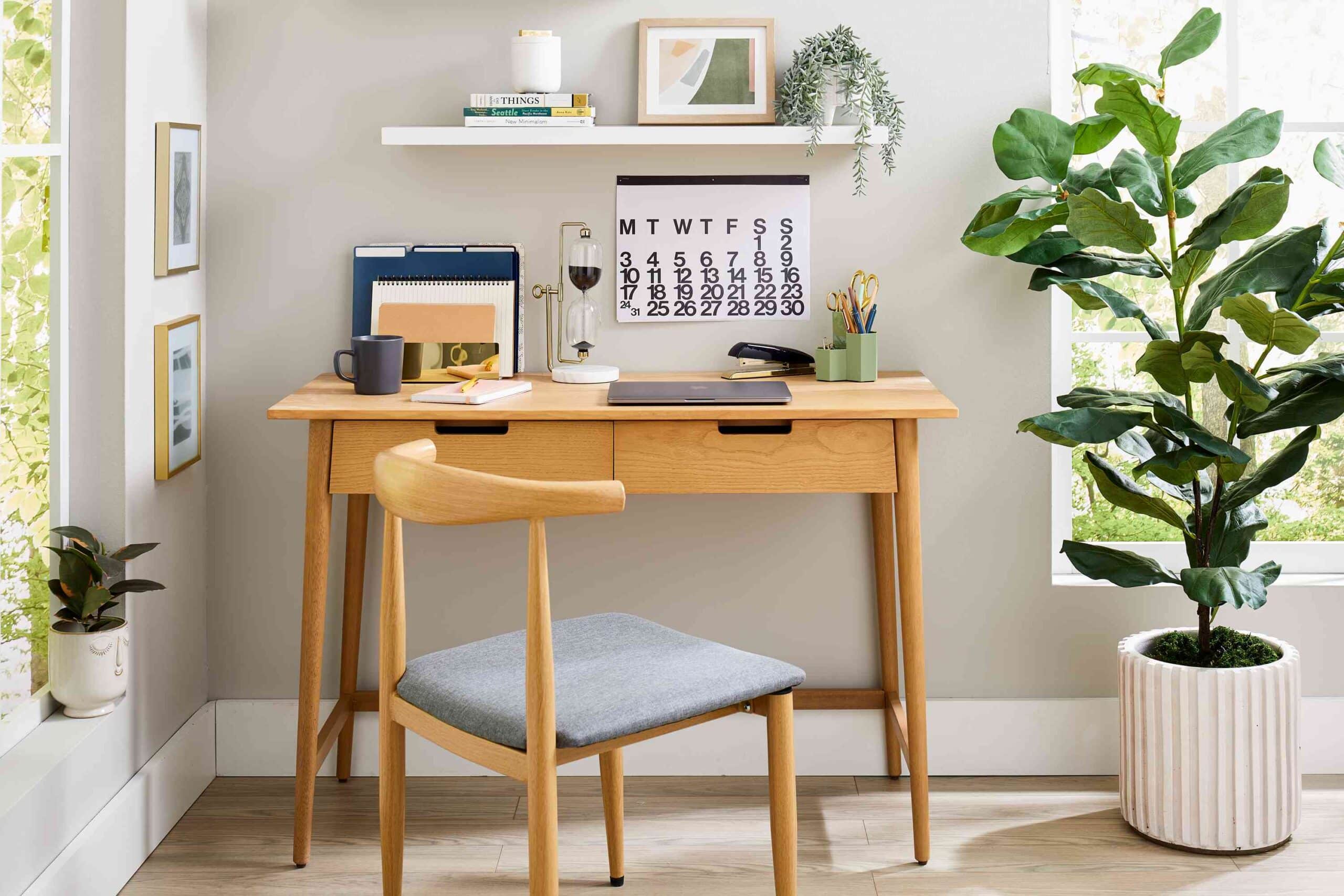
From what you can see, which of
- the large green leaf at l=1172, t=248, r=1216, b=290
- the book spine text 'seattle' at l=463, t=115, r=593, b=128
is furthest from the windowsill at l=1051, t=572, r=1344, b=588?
the book spine text 'seattle' at l=463, t=115, r=593, b=128

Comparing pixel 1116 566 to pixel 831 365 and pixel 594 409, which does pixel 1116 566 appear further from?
pixel 594 409

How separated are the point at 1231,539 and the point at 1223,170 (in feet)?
4.62

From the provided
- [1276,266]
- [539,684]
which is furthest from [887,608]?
[539,684]

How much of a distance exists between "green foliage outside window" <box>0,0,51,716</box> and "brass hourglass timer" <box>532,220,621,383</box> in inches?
39.1

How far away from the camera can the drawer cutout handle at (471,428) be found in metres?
2.41

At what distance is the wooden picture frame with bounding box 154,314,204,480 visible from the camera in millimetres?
2518

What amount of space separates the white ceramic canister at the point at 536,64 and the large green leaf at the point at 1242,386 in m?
1.43

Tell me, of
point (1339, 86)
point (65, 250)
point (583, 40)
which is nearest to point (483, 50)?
point (583, 40)

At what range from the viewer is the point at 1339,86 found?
11.2 feet

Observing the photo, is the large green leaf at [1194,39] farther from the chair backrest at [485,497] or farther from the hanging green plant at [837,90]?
the chair backrest at [485,497]

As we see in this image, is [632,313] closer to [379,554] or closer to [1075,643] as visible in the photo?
[379,554]

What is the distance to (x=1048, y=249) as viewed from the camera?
256 centimetres

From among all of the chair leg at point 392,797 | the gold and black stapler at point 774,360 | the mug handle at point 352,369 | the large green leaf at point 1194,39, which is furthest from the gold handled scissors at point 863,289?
the chair leg at point 392,797

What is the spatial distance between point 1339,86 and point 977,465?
158 centimetres
